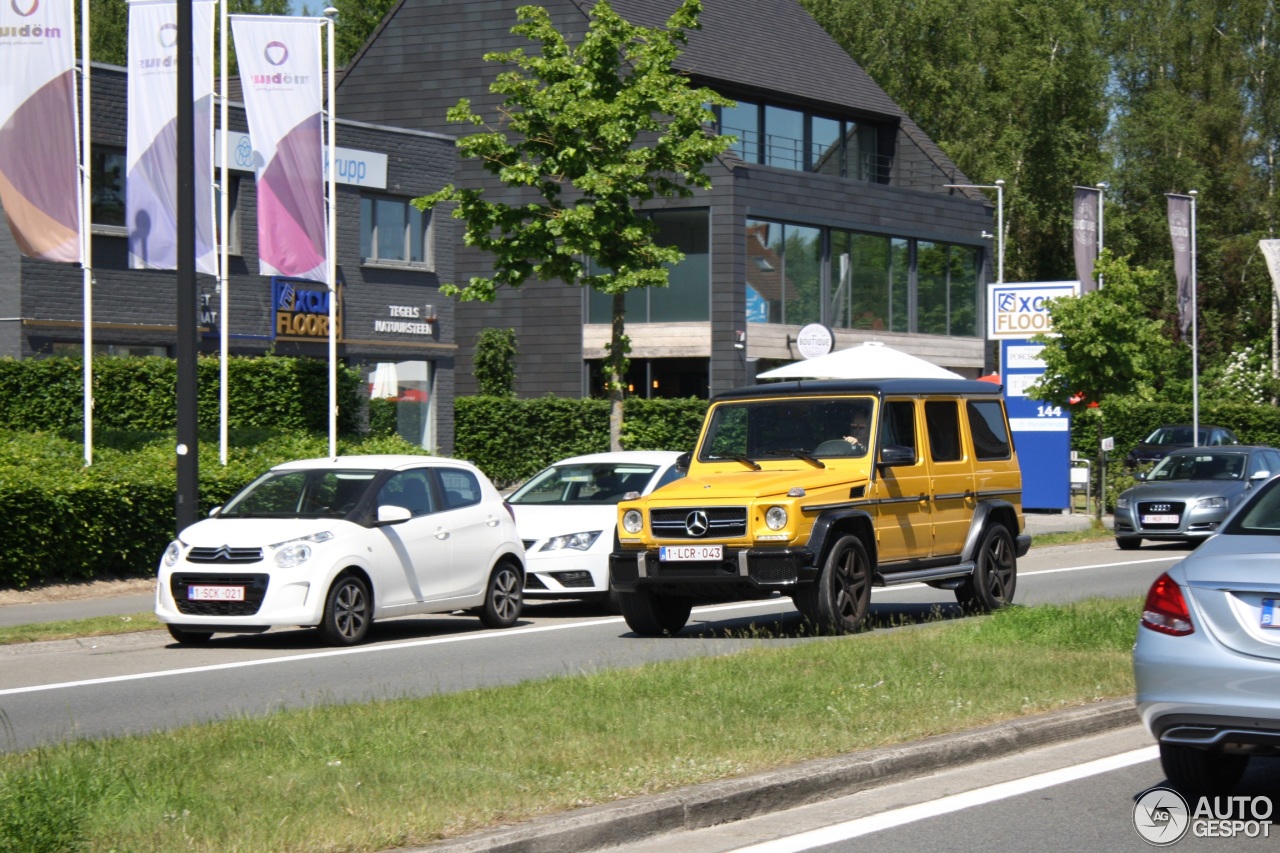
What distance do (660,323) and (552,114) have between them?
2030 cm

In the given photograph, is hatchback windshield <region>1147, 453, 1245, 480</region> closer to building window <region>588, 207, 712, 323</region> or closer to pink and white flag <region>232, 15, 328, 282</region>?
pink and white flag <region>232, 15, 328, 282</region>

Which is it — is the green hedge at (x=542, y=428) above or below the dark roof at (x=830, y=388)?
below

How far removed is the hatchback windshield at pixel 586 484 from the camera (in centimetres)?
1801

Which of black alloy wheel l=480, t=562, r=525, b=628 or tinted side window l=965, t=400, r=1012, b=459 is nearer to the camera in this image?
black alloy wheel l=480, t=562, r=525, b=628

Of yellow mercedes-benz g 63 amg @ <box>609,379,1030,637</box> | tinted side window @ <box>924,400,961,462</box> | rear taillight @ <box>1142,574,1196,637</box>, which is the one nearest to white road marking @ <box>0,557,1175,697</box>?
yellow mercedes-benz g 63 amg @ <box>609,379,1030,637</box>

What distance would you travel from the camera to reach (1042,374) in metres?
31.8

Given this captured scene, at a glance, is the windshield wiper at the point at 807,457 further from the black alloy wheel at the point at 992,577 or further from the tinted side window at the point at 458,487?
the tinted side window at the point at 458,487

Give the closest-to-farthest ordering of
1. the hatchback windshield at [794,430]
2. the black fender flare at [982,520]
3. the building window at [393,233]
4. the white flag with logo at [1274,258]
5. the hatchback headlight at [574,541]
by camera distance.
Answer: the hatchback windshield at [794,430]
the black fender flare at [982,520]
the hatchback headlight at [574,541]
the building window at [393,233]
the white flag with logo at [1274,258]

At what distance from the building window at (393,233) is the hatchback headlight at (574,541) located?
19.7 metres

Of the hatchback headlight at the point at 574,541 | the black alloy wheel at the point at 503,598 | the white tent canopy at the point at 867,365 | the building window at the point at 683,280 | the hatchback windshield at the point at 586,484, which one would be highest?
the building window at the point at 683,280

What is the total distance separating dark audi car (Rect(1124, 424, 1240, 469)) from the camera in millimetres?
45156

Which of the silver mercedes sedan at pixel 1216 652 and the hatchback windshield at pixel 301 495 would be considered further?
the hatchback windshield at pixel 301 495

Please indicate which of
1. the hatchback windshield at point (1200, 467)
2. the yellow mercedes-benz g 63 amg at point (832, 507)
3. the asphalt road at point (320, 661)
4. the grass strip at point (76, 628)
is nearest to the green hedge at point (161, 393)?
the grass strip at point (76, 628)

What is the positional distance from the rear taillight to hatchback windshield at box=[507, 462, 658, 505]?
10.7 meters
